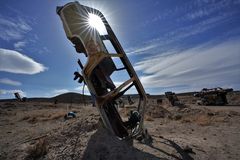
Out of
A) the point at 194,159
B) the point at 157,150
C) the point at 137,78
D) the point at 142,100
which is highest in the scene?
the point at 137,78

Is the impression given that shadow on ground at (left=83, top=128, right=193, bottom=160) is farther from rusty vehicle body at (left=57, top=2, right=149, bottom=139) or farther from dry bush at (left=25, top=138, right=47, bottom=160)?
dry bush at (left=25, top=138, right=47, bottom=160)

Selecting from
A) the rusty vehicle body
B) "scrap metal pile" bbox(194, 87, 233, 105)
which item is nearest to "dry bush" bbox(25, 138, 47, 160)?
the rusty vehicle body

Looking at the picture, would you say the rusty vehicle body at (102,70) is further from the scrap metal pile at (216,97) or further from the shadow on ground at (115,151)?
the scrap metal pile at (216,97)

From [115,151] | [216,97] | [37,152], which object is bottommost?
[115,151]

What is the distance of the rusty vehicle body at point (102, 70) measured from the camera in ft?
21.9

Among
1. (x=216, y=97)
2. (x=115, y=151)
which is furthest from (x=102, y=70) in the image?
Result: (x=216, y=97)

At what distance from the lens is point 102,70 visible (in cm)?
773

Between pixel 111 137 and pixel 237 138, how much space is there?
595 cm

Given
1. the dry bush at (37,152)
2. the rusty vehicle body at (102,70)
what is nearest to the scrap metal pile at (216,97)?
the rusty vehicle body at (102,70)

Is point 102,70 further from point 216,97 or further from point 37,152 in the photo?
point 216,97

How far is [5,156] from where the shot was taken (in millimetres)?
6055

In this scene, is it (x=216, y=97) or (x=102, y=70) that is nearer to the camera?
(x=102, y=70)

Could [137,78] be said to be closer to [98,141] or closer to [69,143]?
[98,141]

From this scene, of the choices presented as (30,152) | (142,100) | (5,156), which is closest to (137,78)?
(142,100)
